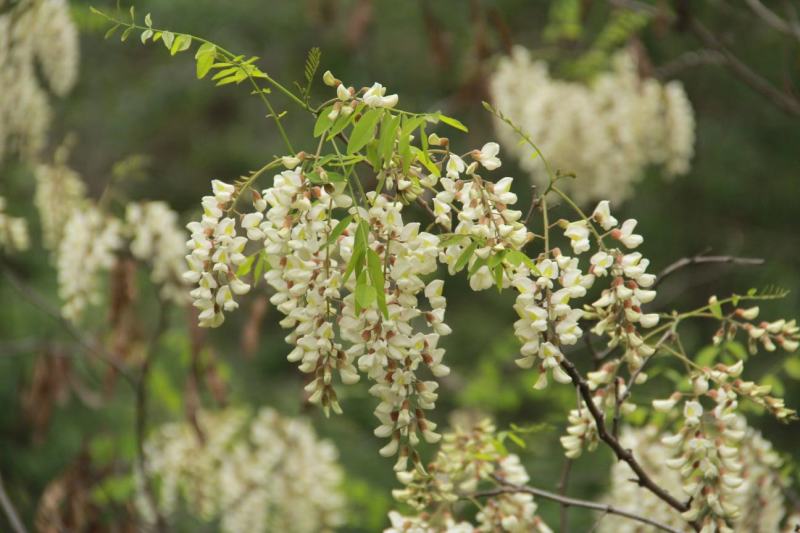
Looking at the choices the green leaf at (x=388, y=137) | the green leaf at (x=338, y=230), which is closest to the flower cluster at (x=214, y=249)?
the green leaf at (x=338, y=230)

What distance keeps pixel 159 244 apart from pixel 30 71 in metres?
1.48

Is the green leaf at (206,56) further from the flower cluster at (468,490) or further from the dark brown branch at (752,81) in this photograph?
the dark brown branch at (752,81)

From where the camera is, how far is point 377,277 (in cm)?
166

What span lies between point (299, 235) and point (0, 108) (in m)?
3.42

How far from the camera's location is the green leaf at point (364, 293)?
1.63m

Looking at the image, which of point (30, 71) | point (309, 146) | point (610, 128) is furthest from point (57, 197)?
point (309, 146)

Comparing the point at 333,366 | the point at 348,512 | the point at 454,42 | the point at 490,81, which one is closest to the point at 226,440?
the point at 348,512

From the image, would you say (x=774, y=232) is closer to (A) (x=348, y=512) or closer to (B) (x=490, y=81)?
(B) (x=490, y=81)

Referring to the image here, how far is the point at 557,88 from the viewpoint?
501cm

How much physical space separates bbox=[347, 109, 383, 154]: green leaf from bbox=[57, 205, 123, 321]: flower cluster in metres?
2.24

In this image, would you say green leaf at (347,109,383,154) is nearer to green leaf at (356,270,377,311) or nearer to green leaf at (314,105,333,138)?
green leaf at (314,105,333,138)

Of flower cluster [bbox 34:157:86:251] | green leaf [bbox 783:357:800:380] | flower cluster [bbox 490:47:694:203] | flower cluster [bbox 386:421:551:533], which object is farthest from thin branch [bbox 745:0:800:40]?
flower cluster [bbox 34:157:86:251]

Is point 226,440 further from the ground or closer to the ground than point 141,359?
closer to the ground

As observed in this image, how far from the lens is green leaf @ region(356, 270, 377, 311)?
1634 millimetres
